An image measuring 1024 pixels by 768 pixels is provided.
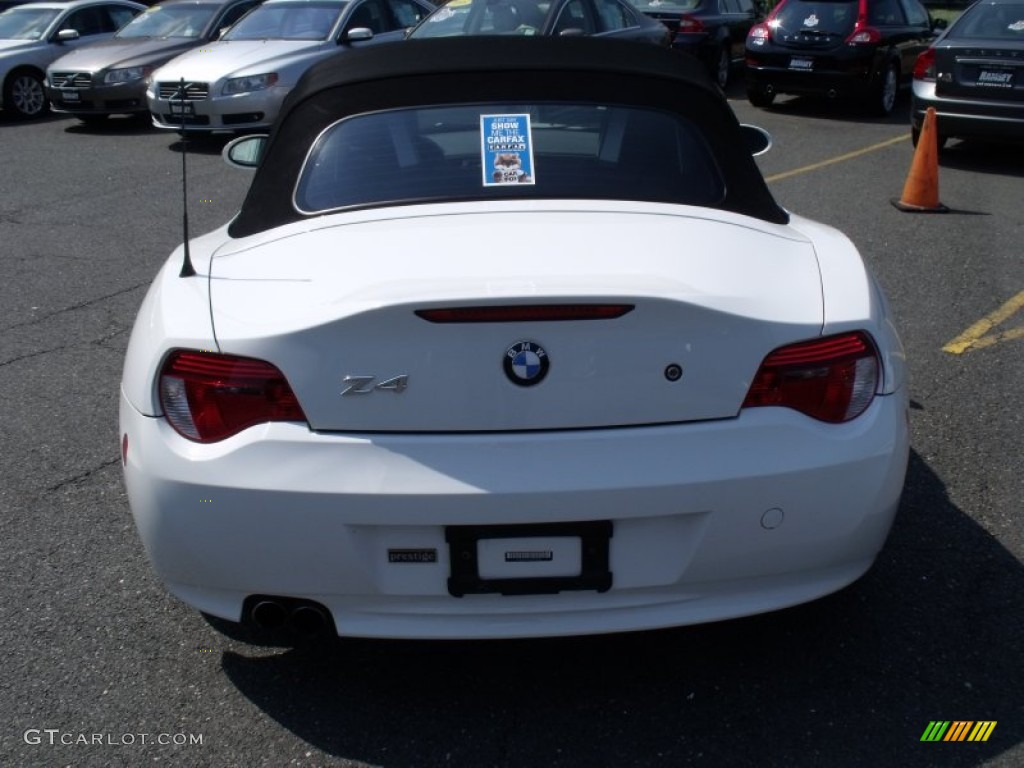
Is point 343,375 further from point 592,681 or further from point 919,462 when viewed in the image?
point 919,462

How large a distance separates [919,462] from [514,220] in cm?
221

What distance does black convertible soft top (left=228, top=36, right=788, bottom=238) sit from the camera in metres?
3.72

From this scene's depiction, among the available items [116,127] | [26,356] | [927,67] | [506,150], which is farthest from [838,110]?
[506,150]

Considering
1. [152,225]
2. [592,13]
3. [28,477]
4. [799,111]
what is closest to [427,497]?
[28,477]

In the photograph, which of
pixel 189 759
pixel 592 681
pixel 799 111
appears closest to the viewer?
pixel 189 759

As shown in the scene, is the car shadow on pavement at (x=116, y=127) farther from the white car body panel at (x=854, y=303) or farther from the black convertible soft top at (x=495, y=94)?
the white car body panel at (x=854, y=303)

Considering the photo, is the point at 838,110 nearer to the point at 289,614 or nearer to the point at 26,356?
the point at 26,356

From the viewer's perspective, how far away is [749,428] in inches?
113

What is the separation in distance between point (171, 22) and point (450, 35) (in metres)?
5.75

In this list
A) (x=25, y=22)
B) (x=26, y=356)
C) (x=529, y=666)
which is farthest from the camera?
(x=25, y=22)

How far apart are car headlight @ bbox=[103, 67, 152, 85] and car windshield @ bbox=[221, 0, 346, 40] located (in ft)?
4.45

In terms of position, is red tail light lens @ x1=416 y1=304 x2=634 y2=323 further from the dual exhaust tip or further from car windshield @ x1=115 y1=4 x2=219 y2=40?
car windshield @ x1=115 y1=4 x2=219 y2=40

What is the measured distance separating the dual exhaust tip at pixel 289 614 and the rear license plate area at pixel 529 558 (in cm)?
36

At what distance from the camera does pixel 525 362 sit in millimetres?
2799
